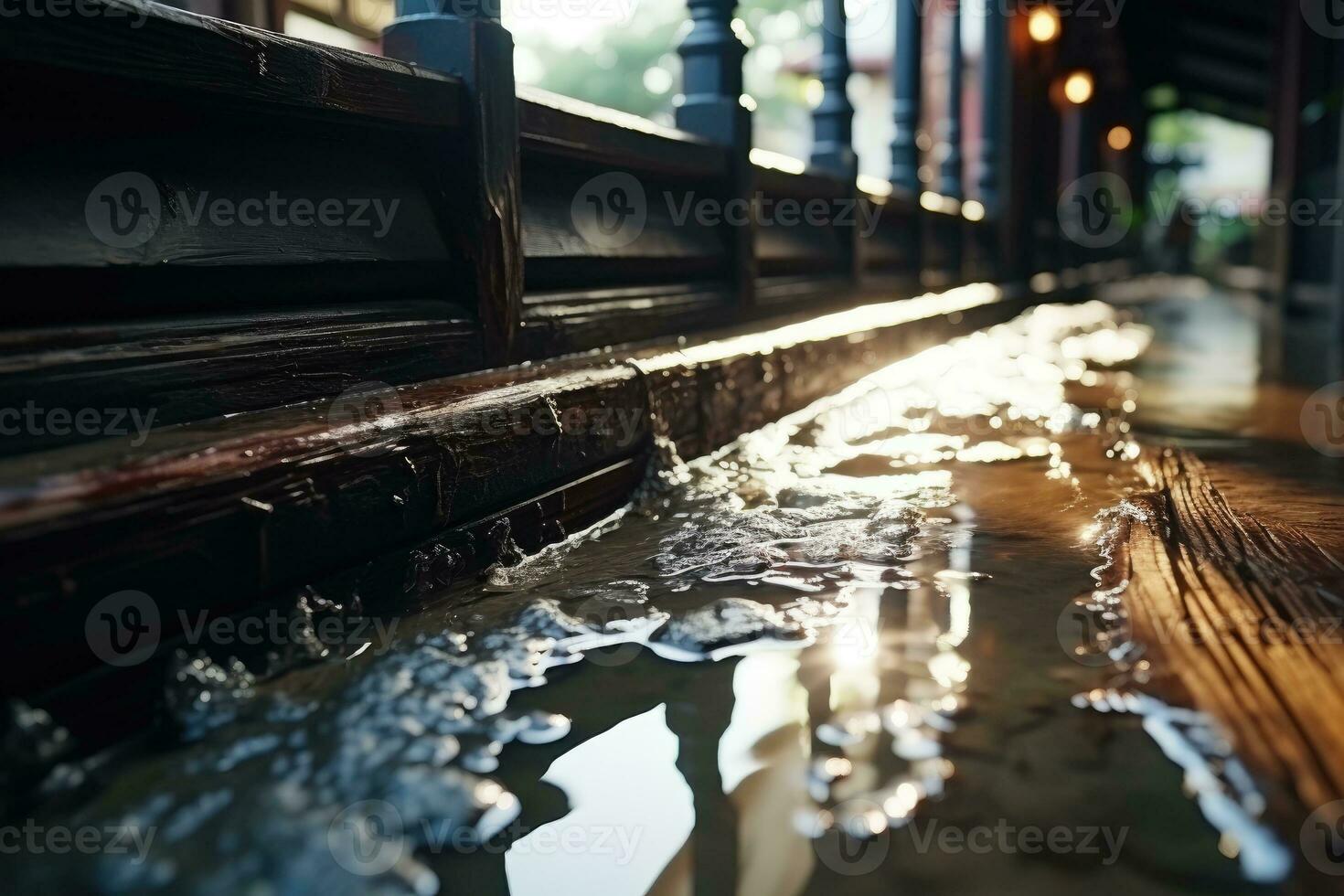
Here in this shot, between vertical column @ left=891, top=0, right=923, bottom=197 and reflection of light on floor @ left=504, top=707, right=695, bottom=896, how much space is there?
497 centimetres

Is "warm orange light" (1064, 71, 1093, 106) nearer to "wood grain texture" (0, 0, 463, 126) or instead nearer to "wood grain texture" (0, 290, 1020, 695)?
"wood grain texture" (0, 290, 1020, 695)

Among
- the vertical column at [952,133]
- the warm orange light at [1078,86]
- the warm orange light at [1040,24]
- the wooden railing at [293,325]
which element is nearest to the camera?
the wooden railing at [293,325]

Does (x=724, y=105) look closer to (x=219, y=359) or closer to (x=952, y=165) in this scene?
(x=219, y=359)

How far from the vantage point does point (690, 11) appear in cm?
310

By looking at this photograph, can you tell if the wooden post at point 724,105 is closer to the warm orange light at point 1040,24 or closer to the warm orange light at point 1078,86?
the warm orange light at point 1040,24

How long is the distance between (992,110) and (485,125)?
6.84 metres

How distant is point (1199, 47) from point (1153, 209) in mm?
12494

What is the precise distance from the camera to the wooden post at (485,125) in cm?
171

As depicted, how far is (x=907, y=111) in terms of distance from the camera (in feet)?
18.2


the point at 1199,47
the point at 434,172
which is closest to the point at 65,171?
the point at 434,172

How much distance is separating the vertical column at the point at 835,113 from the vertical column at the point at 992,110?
348 cm

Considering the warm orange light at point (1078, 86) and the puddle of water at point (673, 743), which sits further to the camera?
the warm orange light at point (1078, 86)

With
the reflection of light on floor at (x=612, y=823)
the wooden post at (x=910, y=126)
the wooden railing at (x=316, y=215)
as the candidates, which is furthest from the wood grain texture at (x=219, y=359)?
the wooden post at (x=910, y=126)

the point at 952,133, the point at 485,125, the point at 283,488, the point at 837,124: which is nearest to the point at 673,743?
the point at 283,488
